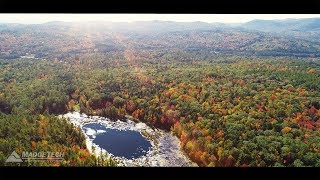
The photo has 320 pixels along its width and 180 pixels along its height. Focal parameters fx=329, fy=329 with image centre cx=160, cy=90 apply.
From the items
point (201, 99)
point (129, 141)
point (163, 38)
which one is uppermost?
point (163, 38)

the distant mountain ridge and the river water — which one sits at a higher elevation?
the distant mountain ridge

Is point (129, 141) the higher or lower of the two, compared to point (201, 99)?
lower

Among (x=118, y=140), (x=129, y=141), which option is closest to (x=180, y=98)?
(x=129, y=141)

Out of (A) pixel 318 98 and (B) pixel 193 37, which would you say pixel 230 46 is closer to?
(B) pixel 193 37

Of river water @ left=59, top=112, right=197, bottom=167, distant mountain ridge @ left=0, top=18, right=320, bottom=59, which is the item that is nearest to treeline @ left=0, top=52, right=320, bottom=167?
river water @ left=59, top=112, right=197, bottom=167

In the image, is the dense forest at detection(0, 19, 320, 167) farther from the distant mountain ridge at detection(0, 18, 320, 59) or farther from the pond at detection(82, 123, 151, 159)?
the pond at detection(82, 123, 151, 159)

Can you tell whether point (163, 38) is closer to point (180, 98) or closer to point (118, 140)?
point (180, 98)
